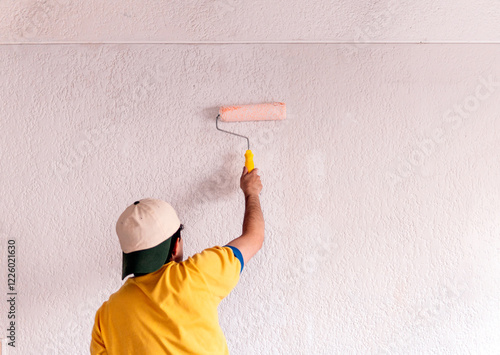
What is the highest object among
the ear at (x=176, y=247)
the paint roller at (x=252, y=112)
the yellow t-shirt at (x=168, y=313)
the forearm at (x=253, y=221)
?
the paint roller at (x=252, y=112)

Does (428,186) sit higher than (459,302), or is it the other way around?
(428,186)

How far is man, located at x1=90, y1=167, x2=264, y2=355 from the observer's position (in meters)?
0.71

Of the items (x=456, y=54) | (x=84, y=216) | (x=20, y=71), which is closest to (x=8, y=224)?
(x=84, y=216)

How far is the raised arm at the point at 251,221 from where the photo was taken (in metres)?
0.85

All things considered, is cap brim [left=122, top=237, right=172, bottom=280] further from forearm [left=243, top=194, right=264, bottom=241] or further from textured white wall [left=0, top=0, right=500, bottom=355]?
textured white wall [left=0, top=0, right=500, bottom=355]

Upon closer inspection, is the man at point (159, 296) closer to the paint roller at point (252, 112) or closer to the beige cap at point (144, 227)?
the beige cap at point (144, 227)

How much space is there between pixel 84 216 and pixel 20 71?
51 cm

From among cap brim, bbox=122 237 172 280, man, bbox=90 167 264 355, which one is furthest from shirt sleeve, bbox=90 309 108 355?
cap brim, bbox=122 237 172 280

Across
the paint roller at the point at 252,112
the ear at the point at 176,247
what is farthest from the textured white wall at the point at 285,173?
the ear at the point at 176,247

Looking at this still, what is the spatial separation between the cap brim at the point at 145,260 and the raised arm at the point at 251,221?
7.3 inches

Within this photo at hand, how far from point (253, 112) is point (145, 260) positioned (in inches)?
22.4

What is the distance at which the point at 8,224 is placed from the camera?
1.06 meters

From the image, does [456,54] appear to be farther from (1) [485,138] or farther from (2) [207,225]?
(2) [207,225]

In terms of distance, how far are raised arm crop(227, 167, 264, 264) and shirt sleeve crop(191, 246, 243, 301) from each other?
0.05m
